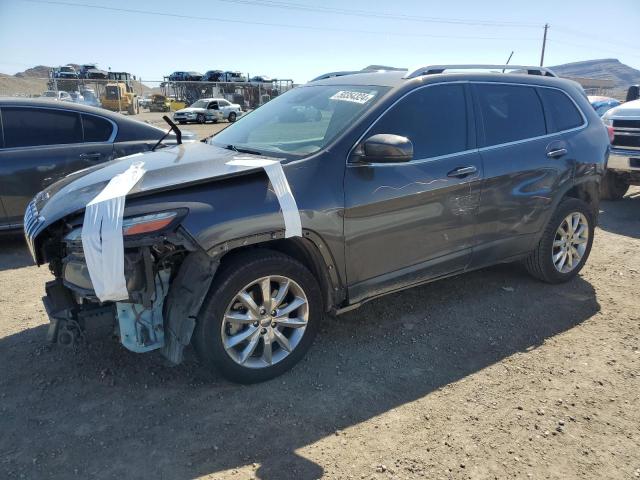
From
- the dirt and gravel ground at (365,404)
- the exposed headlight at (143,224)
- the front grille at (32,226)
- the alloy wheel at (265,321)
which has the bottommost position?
the dirt and gravel ground at (365,404)

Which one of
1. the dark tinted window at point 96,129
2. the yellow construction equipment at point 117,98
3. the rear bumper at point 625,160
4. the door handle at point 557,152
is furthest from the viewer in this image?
the yellow construction equipment at point 117,98

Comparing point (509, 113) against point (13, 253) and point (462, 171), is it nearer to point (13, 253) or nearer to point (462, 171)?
point (462, 171)

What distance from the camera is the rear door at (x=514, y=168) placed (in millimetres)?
3826

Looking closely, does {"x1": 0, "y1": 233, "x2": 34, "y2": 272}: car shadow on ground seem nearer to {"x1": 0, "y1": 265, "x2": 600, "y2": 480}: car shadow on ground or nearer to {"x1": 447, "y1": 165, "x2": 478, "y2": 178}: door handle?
{"x1": 0, "y1": 265, "x2": 600, "y2": 480}: car shadow on ground

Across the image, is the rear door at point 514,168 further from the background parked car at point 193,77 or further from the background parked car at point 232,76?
the background parked car at point 193,77

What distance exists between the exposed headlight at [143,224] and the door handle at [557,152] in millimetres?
3201

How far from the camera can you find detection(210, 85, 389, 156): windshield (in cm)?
335

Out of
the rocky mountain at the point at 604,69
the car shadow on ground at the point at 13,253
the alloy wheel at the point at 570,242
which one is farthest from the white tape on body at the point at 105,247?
the rocky mountain at the point at 604,69

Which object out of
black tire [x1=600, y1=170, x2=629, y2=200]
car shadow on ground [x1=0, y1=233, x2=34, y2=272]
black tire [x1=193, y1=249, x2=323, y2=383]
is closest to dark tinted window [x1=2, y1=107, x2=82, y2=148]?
car shadow on ground [x1=0, y1=233, x2=34, y2=272]

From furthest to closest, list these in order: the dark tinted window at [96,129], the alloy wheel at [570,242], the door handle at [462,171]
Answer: the dark tinted window at [96,129] → the alloy wheel at [570,242] → the door handle at [462,171]

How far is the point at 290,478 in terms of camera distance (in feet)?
7.66

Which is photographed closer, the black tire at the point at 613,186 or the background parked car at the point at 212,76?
the black tire at the point at 613,186

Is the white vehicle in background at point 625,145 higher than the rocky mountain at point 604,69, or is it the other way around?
the rocky mountain at point 604,69

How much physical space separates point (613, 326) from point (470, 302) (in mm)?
1113
